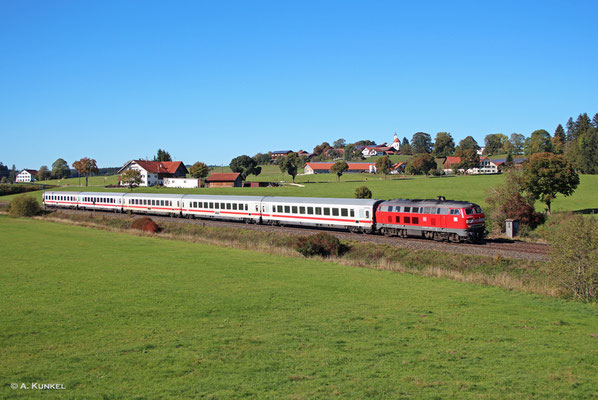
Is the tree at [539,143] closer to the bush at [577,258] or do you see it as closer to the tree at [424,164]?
the tree at [424,164]

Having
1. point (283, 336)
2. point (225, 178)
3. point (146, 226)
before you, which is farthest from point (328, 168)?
point (283, 336)

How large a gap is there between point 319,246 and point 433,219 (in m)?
8.94

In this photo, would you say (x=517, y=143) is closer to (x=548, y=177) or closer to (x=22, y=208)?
(x=548, y=177)

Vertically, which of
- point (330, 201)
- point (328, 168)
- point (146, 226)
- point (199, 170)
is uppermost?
point (328, 168)

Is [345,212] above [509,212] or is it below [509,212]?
above

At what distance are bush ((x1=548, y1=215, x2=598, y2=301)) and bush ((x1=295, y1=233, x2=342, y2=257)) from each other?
15.4 m

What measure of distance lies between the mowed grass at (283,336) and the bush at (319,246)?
7534 millimetres

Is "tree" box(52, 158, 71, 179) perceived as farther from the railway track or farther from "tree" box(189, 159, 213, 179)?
the railway track

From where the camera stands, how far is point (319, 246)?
3316 cm

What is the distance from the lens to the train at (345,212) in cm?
3394

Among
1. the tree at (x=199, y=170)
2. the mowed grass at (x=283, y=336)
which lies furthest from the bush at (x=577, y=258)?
the tree at (x=199, y=170)

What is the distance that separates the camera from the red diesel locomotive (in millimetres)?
33281

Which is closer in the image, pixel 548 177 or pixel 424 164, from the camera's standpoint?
pixel 548 177

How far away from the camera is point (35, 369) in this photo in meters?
11.4
